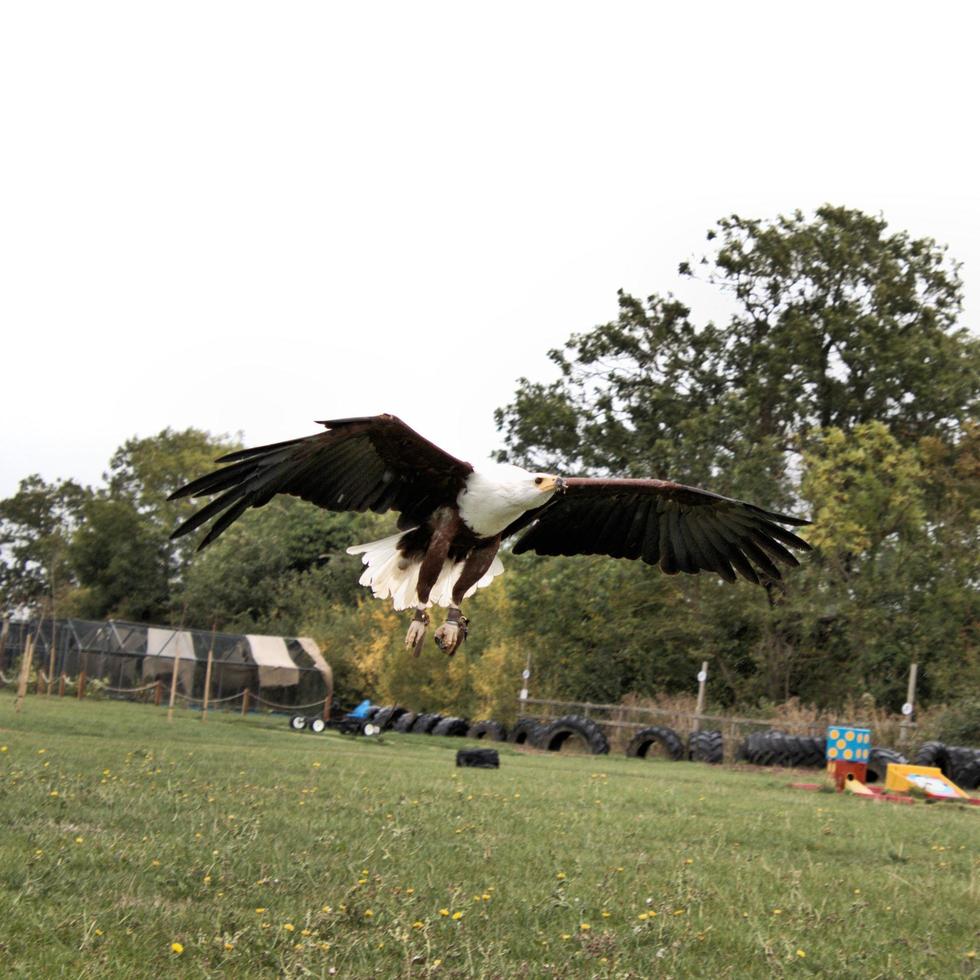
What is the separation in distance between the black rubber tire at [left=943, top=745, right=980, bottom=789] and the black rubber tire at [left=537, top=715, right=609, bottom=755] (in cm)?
633

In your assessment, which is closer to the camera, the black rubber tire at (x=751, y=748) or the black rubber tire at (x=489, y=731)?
the black rubber tire at (x=751, y=748)

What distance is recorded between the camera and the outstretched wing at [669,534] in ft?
22.7

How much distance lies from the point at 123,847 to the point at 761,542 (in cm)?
382

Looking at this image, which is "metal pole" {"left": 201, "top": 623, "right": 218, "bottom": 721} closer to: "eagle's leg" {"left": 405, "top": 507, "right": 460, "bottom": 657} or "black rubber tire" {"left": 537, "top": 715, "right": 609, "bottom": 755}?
"black rubber tire" {"left": 537, "top": 715, "right": 609, "bottom": 755}

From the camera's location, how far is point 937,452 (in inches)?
1145

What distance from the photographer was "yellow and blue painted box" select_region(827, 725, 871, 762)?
15.8m

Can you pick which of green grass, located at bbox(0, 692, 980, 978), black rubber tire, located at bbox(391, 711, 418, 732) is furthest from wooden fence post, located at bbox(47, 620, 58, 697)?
green grass, located at bbox(0, 692, 980, 978)

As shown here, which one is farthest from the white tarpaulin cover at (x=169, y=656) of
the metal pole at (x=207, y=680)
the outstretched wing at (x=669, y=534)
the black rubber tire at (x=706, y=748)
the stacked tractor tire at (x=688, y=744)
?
the outstretched wing at (x=669, y=534)

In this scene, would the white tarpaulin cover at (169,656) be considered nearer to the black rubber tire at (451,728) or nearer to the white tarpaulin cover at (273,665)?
the white tarpaulin cover at (273,665)

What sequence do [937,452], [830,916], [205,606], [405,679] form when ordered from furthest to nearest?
[205,606], [405,679], [937,452], [830,916]

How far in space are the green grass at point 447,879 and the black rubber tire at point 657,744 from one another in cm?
919

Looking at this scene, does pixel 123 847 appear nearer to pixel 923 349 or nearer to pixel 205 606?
pixel 923 349

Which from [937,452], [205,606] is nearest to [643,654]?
[937,452]

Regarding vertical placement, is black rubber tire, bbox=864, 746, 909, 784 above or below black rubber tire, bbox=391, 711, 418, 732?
above
